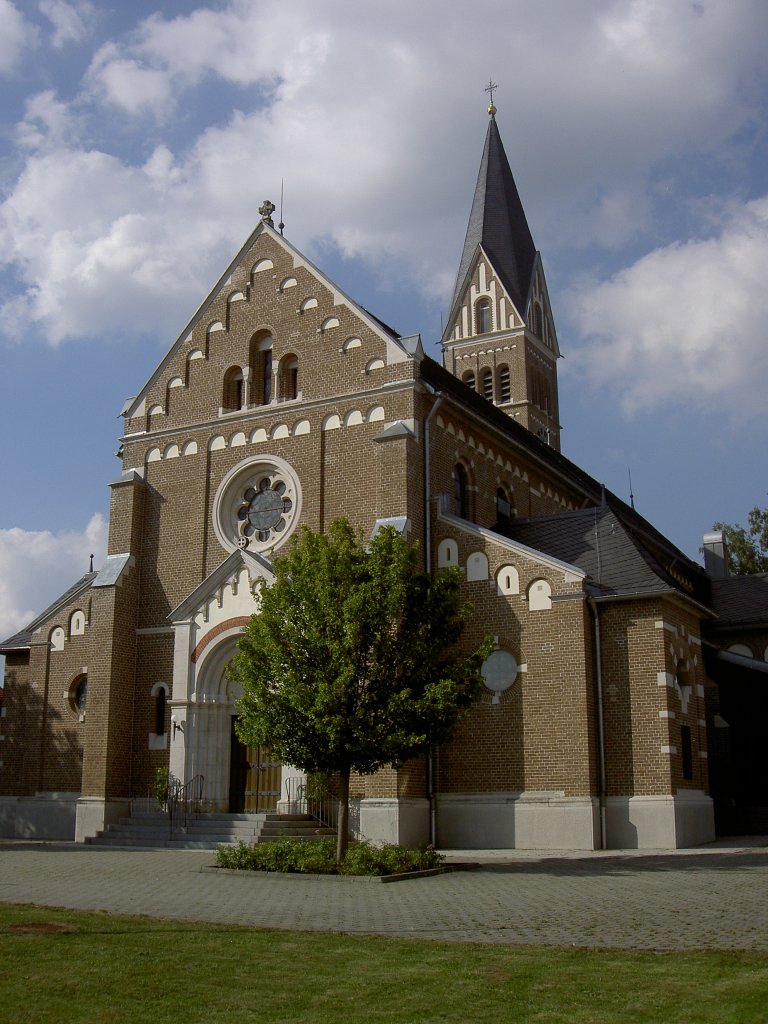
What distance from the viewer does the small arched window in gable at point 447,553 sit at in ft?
85.4

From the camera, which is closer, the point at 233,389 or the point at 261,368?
the point at 261,368

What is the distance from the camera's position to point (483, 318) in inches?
2181

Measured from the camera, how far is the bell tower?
54.2 m

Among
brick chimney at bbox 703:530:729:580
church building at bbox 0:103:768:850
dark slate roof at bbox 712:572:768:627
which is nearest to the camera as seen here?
church building at bbox 0:103:768:850

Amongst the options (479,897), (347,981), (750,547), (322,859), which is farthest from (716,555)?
(347,981)

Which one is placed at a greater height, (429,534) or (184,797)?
(429,534)

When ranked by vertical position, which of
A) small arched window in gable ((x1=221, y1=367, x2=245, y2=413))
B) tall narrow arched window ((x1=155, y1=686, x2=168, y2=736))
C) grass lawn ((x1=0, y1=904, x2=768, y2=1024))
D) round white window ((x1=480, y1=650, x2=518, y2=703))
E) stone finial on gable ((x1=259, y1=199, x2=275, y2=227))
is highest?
stone finial on gable ((x1=259, y1=199, x2=275, y2=227))

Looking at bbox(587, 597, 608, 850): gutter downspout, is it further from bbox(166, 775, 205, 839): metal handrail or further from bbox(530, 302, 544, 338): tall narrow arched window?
bbox(530, 302, 544, 338): tall narrow arched window

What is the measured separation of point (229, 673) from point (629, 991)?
1442cm

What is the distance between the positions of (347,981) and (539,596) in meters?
16.9

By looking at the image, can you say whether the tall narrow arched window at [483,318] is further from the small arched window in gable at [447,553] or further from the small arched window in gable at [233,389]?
the small arched window in gable at [447,553]

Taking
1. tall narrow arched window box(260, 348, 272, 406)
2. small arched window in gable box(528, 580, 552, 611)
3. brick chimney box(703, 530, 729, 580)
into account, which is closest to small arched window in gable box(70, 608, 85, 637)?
tall narrow arched window box(260, 348, 272, 406)

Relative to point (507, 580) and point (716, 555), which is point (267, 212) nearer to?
point (507, 580)

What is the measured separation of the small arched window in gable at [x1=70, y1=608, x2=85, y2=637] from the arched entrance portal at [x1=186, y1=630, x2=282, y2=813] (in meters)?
6.12
